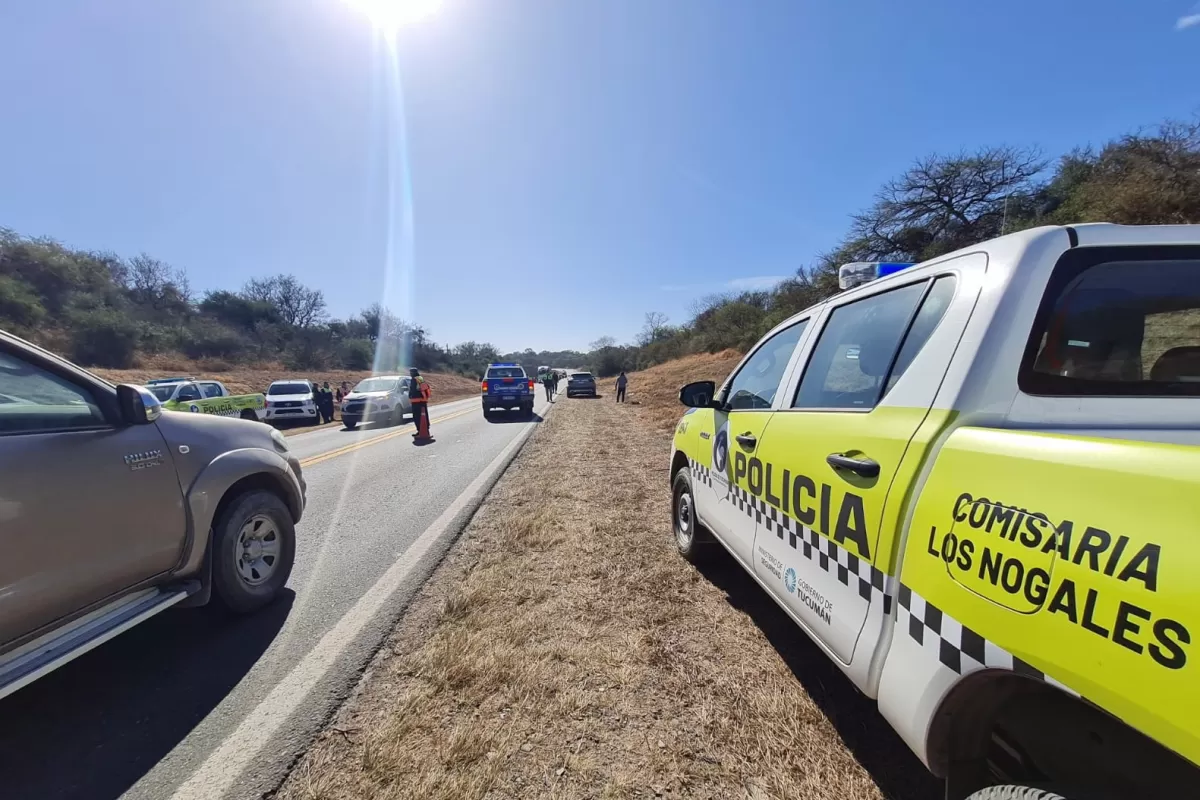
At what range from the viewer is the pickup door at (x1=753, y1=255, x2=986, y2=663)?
65.4 inches

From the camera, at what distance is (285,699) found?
2.46 m

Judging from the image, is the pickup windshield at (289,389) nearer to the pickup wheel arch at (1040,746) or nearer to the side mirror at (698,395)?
the side mirror at (698,395)

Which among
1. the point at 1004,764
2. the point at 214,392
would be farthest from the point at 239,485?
the point at 214,392

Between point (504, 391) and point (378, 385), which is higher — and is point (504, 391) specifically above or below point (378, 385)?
below

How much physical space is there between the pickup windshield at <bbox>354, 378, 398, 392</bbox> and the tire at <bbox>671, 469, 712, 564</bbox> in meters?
14.8

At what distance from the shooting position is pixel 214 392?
581 inches

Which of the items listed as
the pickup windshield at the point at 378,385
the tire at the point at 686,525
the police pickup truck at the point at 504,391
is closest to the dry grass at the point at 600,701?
the tire at the point at 686,525

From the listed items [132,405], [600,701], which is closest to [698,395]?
[600,701]

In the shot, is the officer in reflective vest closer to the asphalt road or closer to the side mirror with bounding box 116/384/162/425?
the asphalt road

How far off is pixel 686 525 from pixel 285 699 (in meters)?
2.92

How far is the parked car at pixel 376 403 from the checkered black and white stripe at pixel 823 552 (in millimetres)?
13469

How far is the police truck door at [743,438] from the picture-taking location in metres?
2.86

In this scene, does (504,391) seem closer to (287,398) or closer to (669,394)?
(287,398)

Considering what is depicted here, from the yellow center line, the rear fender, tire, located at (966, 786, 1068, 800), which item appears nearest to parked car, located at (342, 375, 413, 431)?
the yellow center line
